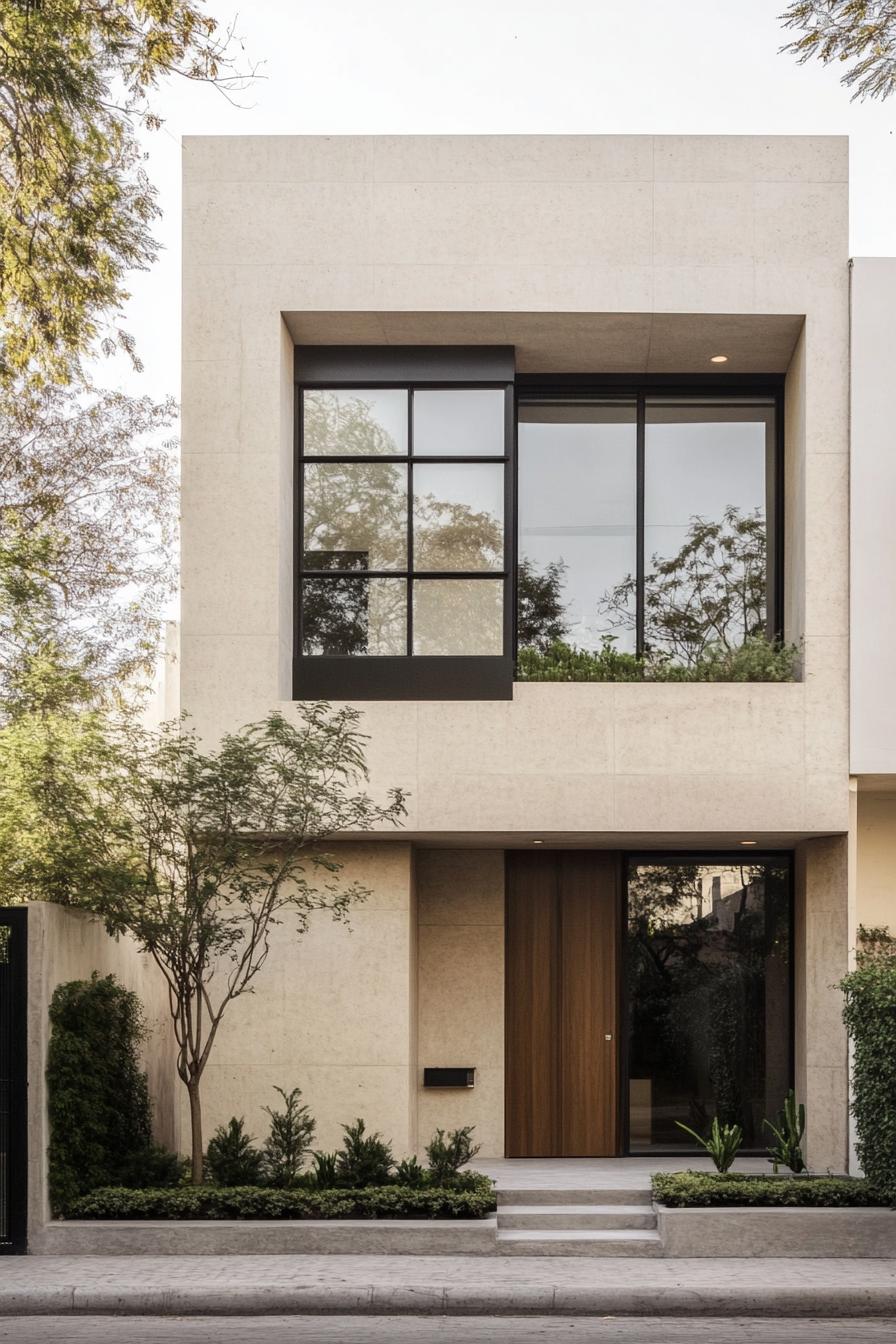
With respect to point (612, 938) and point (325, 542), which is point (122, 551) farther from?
point (612, 938)

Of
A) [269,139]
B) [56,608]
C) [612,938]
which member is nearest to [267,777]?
[612,938]

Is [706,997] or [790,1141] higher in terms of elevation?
[706,997]

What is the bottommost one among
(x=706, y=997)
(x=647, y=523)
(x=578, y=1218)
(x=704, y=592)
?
(x=578, y=1218)

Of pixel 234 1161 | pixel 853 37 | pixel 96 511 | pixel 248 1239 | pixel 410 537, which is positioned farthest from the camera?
pixel 96 511

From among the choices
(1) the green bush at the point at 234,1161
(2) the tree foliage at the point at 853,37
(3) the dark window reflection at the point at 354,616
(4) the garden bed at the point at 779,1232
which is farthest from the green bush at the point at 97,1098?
(2) the tree foliage at the point at 853,37

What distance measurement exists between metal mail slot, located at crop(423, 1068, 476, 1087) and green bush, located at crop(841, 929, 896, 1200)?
4.23m

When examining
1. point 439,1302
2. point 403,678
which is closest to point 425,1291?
point 439,1302

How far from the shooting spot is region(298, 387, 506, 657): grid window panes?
13.2m

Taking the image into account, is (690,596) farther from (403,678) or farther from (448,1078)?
(448,1078)

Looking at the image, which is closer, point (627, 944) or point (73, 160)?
point (73, 160)

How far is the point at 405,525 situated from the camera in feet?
43.6

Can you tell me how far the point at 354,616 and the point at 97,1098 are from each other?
498cm

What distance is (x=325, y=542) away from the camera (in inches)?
528

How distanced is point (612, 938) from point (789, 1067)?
7.16ft
